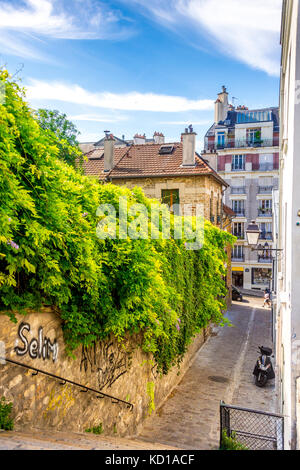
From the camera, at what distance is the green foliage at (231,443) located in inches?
260

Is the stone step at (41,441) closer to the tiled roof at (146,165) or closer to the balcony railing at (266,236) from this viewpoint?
the tiled roof at (146,165)

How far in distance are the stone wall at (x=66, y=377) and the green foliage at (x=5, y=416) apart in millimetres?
88

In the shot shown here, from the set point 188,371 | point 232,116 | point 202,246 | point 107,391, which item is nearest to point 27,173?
point 107,391

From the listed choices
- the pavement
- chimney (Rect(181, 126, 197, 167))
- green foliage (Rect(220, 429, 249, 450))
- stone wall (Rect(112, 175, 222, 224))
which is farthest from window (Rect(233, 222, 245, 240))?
green foliage (Rect(220, 429, 249, 450))

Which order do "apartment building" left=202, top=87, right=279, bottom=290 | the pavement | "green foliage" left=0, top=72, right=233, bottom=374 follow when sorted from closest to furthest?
1. "green foliage" left=0, top=72, right=233, bottom=374
2. the pavement
3. "apartment building" left=202, top=87, right=279, bottom=290

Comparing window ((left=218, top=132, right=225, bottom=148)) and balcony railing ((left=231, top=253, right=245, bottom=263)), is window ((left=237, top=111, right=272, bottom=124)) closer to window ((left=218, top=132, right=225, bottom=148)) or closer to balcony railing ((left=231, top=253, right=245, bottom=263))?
window ((left=218, top=132, right=225, bottom=148))

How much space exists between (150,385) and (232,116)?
34.8 m

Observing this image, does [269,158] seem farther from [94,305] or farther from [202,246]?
[94,305]

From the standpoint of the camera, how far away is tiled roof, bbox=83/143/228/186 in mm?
19438

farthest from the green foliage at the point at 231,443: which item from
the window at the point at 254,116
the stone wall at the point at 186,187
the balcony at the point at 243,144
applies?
the window at the point at 254,116

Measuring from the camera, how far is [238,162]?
36.2 metres

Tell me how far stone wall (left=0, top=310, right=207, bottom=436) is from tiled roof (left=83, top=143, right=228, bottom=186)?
12451 millimetres

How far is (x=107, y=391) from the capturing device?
680cm

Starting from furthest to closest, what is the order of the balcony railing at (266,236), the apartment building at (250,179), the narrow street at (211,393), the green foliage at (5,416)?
the apartment building at (250,179) < the balcony railing at (266,236) < the narrow street at (211,393) < the green foliage at (5,416)
